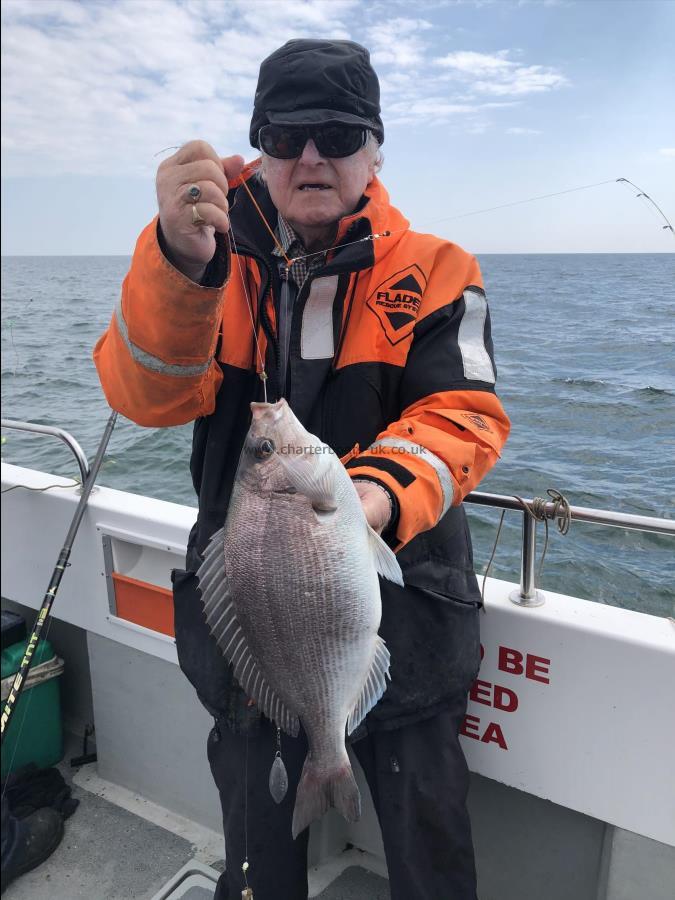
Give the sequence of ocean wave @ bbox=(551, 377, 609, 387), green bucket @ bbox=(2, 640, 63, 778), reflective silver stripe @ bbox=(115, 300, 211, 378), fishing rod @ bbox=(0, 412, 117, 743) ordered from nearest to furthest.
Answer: reflective silver stripe @ bbox=(115, 300, 211, 378) < fishing rod @ bbox=(0, 412, 117, 743) < green bucket @ bbox=(2, 640, 63, 778) < ocean wave @ bbox=(551, 377, 609, 387)

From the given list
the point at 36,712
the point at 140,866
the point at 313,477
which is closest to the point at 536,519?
the point at 313,477

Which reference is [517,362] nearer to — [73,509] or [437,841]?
[73,509]

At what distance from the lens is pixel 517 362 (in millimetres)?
5059

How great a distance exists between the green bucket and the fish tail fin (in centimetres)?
192

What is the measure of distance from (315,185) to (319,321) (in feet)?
1.21

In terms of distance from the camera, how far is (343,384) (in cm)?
181

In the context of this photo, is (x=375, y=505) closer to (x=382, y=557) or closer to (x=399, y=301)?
(x=382, y=557)

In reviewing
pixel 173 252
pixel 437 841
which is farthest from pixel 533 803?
pixel 173 252

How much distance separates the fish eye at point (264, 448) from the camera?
1.50 m

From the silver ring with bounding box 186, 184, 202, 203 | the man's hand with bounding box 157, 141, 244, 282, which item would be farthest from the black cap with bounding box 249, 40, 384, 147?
the silver ring with bounding box 186, 184, 202, 203

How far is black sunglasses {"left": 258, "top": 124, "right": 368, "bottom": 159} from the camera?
1.78m

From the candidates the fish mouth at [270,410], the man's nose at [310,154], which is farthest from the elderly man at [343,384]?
the fish mouth at [270,410]

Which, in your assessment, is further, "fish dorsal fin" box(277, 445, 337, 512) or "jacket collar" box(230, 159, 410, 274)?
"jacket collar" box(230, 159, 410, 274)

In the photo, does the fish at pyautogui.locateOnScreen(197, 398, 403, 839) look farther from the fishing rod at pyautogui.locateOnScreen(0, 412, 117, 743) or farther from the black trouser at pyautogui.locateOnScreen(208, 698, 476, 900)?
the fishing rod at pyautogui.locateOnScreen(0, 412, 117, 743)
